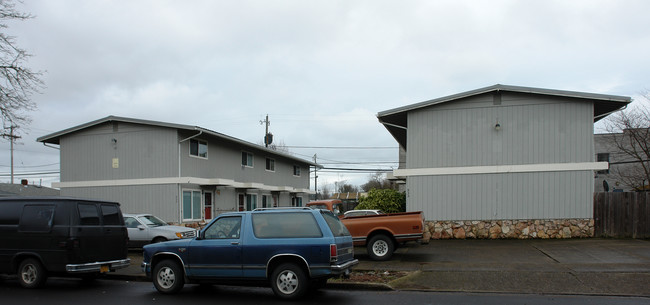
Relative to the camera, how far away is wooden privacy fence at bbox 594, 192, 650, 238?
56.1 ft

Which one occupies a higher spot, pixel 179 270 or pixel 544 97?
pixel 544 97

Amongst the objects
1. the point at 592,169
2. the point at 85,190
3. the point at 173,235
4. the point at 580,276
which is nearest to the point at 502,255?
the point at 580,276

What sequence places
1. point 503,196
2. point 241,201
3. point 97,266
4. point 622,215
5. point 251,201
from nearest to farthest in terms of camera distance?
point 97,266 < point 622,215 < point 503,196 < point 241,201 < point 251,201

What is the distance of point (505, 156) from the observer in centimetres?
1828

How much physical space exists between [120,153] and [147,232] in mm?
7838

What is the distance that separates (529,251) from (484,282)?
5.49 meters

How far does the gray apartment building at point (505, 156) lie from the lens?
17.6 meters

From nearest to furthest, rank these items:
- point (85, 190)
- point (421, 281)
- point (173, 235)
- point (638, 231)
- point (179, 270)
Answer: point (179, 270), point (421, 281), point (173, 235), point (638, 231), point (85, 190)

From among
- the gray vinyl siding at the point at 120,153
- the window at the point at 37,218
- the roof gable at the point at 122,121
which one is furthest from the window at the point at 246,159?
the window at the point at 37,218

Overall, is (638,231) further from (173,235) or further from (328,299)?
(173,235)

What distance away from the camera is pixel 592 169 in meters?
17.4

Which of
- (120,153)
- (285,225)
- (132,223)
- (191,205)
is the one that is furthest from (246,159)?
(285,225)

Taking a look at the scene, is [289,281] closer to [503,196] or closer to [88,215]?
[88,215]

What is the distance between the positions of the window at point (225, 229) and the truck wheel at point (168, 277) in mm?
882
